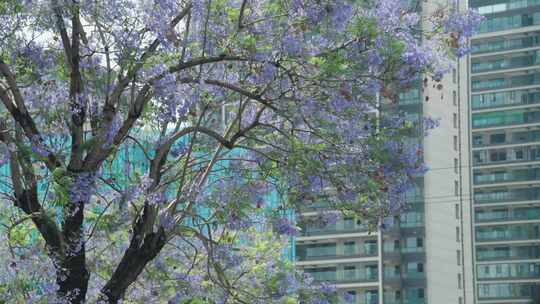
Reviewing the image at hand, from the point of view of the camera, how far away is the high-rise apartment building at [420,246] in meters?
74.8

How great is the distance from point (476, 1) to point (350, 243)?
21.4 metres

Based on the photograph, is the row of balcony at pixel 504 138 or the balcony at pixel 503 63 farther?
the balcony at pixel 503 63

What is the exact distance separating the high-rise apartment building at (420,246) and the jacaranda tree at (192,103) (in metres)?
60.5

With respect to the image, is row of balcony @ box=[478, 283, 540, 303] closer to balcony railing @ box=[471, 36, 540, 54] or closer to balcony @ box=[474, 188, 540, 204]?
balcony @ box=[474, 188, 540, 204]

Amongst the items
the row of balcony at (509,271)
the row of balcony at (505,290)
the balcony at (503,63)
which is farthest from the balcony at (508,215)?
the balcony at (503,63)

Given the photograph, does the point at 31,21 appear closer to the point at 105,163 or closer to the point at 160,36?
the point at 160,36

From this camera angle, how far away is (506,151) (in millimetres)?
83750

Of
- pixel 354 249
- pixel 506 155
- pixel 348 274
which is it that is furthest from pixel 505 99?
pixel 348 274

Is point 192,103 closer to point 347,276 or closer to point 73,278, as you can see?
point 73,278

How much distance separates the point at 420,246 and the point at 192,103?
6453cm

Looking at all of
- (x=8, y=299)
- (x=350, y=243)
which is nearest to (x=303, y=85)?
(x=8, y=299)

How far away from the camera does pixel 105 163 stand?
1276 cm

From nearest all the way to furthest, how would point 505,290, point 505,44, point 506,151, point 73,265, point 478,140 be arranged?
point 73,265
point 505,290
point 506,151
point 478,140
point 505,44

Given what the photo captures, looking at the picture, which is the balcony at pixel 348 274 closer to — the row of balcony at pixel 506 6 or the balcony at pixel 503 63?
the balcony at pixel 503 63
